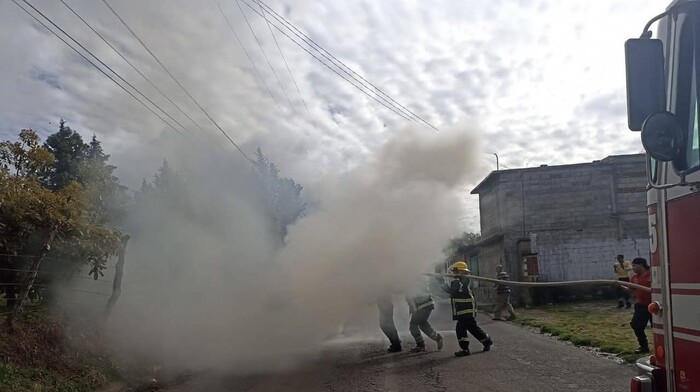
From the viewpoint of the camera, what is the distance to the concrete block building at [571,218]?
923 inches

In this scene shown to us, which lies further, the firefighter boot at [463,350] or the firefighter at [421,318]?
the firefighter at [421,318]

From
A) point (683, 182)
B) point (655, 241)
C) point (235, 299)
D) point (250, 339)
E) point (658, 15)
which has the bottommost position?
point (250, 339)

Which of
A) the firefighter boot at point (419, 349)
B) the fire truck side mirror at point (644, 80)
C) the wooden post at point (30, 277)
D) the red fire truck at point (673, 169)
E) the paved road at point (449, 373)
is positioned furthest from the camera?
the firefighter boot at point (419, 349)

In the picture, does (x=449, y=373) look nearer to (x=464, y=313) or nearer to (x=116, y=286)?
(x=464, y=313)

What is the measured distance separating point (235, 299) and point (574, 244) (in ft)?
55.5

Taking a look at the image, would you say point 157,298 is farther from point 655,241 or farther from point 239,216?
point 655,241

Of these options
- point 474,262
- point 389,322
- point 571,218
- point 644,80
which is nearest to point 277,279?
point 389,322

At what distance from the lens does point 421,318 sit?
10703mm

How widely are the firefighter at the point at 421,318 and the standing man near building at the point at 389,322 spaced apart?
33cm

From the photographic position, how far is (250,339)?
11266 millimetres

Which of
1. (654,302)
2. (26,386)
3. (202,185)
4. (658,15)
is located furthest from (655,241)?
(202,185)

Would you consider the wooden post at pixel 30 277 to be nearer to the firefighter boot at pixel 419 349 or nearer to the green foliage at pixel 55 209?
the green foliage at pixel 55 209

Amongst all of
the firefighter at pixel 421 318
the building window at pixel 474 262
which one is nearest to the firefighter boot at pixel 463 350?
the firefighter at pixel 421 318

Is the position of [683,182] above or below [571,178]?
below
